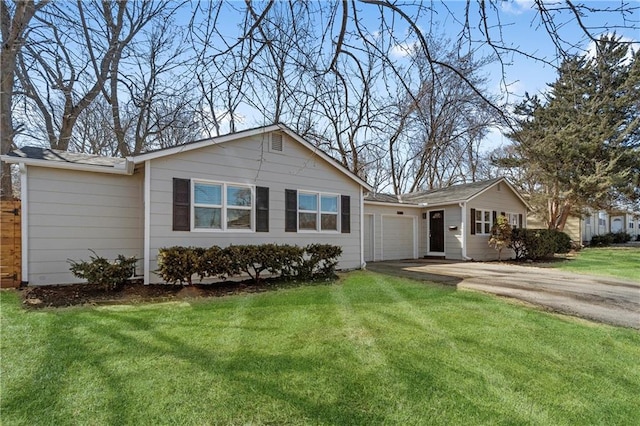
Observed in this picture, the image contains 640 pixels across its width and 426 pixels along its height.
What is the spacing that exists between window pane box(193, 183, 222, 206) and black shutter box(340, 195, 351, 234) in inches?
149

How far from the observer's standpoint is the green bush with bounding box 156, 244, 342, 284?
6812 mm

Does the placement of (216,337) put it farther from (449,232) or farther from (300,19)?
(449,232)

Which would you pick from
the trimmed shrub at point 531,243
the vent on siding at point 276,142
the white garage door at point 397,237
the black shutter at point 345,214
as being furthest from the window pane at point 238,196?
the trimmed shrub at point 531,243

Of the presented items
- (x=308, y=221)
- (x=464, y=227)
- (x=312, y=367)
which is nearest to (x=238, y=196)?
(x=308, y=221)

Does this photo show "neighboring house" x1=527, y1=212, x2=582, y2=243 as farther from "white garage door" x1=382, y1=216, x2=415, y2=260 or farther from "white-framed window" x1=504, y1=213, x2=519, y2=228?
"white garage door" x1=382, y1=216, x2=415, y2=260

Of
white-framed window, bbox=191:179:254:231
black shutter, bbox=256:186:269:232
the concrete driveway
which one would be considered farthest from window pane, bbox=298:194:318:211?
the concrete driveway

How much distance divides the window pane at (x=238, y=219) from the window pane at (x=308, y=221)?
1570 mm

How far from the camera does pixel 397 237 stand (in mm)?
14898

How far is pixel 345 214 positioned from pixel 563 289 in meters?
5.80

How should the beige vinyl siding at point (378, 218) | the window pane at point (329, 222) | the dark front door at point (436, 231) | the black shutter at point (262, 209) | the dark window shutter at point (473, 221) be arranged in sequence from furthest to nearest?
the dark front door at point (436, 231) < the dark window shutter at point (473, 221) < the beige vinyl siding at point (378, 218) < the window pane at point (329, 222) < the black shutter at point (262, 209)

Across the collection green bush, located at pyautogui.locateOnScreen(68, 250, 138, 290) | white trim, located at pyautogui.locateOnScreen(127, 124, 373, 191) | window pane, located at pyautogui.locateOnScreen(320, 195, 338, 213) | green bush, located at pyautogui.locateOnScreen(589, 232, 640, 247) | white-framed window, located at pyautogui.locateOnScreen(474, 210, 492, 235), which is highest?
white trim, located at pyautogui.locateOnScreen(127, 124, 373, 191)

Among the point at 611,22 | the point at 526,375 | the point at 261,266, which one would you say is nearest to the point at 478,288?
the point at 526,375

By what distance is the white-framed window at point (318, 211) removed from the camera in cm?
967

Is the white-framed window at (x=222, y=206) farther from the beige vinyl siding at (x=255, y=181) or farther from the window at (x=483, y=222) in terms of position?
the window at (x=483, y=222)
